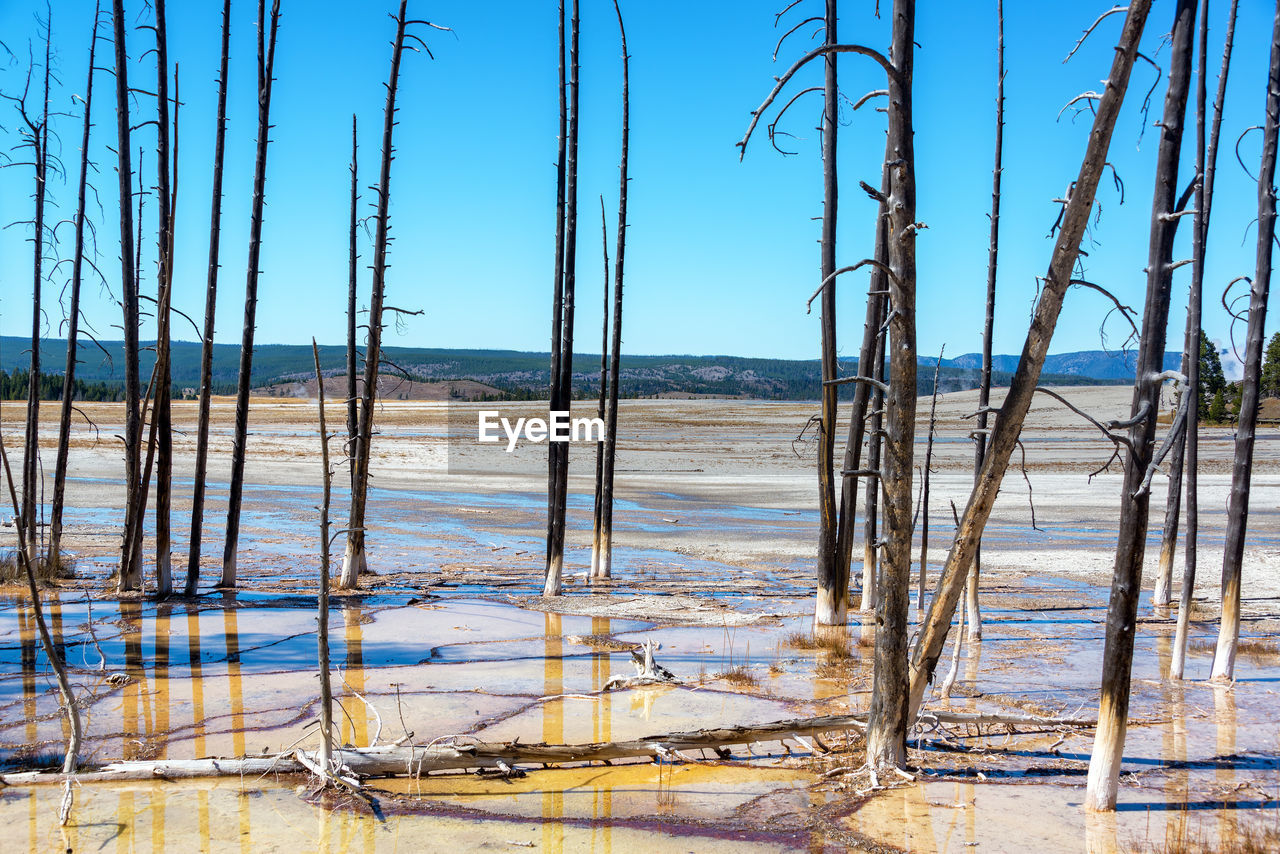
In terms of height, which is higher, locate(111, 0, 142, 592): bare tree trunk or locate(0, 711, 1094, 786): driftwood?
locate(111, 0, 142, 592): bare tree trunk

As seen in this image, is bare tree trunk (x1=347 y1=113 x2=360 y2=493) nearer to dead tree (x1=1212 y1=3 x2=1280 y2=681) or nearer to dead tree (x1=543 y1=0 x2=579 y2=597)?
dead tree (x1=543 y1=0 x2=579 y2=597)

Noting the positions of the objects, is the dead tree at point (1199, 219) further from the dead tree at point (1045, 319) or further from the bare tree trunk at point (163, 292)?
the bare tree trunk at point (163, 292)

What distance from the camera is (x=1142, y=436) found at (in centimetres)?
518

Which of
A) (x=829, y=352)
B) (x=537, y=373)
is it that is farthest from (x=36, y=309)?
(x=537, y=373)

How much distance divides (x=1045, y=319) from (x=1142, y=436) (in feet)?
2.49

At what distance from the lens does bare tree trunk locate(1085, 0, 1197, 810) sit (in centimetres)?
511

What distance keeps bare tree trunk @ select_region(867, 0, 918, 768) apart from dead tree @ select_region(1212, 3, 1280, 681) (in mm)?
3577

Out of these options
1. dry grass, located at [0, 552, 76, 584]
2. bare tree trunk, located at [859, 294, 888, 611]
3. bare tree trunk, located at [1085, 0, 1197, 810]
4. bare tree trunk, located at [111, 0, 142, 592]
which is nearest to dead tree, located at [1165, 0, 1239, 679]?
bare tree trunk, located at [859, 294, 888, 611]

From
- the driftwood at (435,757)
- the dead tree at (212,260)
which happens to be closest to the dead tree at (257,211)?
the dead tree at (212,260)

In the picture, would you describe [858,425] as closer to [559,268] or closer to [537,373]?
[559,268]

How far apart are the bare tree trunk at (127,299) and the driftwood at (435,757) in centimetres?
611

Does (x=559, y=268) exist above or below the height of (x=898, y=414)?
above

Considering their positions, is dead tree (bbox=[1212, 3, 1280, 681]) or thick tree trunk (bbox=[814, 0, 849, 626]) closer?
dead tree (bbox=[1212, 3, 1280, 681])

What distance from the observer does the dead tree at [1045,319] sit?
501cm
